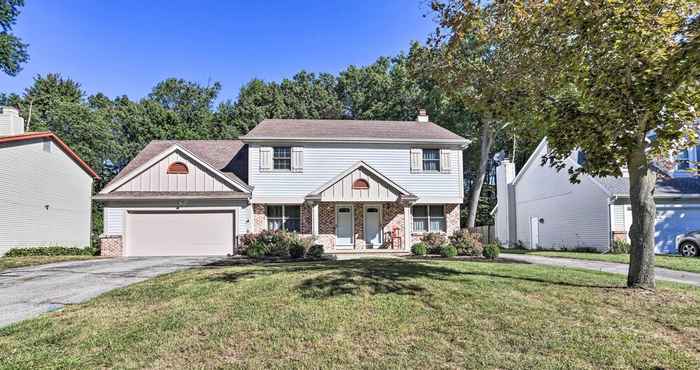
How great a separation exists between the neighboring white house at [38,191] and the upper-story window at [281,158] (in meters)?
10.9

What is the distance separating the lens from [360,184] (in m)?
18.0

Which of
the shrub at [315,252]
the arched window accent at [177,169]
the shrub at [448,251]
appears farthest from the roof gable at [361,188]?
the arched window accent at [177,169]

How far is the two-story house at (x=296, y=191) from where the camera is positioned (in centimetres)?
1752

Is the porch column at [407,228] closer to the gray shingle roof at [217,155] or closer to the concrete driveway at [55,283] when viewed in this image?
the gray shingle roof at [217,155]

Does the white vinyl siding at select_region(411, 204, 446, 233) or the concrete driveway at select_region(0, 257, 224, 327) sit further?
the white vinyl siding at select_region(411, 204, 446, 233)

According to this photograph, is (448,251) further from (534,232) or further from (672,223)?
(534,232)

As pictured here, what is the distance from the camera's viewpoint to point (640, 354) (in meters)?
4.63

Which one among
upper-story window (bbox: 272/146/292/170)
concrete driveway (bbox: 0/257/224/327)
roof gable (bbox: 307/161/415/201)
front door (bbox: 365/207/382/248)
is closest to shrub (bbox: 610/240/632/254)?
roof gable (bbox: 307/161/415/201)

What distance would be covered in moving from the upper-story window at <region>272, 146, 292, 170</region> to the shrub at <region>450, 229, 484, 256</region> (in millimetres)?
8335

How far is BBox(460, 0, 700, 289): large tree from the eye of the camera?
6066mm

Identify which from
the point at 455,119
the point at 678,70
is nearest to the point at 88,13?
the point at 678,70

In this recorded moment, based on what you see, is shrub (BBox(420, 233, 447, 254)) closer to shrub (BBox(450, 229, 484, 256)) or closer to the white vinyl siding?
shrub (BBox(450, 229, 484, 256))

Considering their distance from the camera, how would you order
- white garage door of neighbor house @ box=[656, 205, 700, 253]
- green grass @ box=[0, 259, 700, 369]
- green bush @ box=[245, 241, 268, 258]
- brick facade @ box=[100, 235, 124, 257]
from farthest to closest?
white garage door of neighbor house @ box=[656, 205, 700, 253]
brick facade @ box=[100, 235, 124, 257]
green bush @ box=[245, 241, 268, 258]
green grass @ box=[0, 259, 700, 369]

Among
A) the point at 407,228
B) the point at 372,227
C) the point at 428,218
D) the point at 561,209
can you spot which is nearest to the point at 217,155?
the point at 372,227
